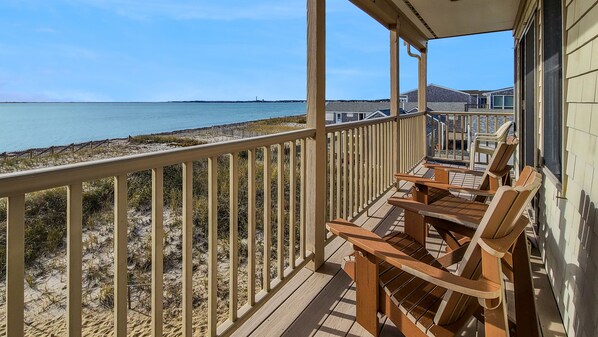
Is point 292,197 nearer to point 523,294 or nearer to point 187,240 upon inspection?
point 187,240

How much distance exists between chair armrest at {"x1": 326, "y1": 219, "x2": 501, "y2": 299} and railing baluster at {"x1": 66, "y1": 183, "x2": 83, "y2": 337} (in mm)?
1062

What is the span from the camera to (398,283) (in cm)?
179

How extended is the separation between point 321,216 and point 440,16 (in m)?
4.10

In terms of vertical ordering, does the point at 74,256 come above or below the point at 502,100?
below

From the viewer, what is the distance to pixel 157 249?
1.37 metres

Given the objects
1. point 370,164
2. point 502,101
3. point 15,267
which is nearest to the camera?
point 15,267

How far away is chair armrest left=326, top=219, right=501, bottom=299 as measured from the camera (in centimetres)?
128

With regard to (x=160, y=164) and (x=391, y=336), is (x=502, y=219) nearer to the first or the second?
(x=391, y=336)

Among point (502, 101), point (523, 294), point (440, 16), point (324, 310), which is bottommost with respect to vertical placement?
point (324, 310)

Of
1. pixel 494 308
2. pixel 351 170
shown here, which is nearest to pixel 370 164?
pixel 351 170

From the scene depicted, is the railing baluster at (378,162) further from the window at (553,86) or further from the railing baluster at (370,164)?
the window at (553,86)

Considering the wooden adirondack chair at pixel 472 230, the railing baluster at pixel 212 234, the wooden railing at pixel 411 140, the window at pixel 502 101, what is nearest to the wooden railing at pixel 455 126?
the wooden railing at pixel 411 140

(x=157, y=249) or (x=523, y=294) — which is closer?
(x=157, y=249)

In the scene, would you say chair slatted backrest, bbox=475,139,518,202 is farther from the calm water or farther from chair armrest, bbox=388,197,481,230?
the calm water
